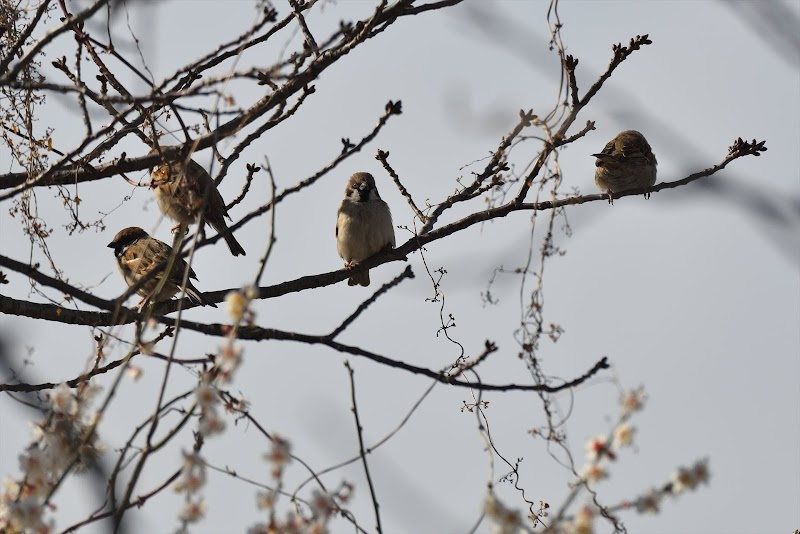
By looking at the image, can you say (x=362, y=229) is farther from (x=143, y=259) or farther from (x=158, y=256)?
(x=143, y=259)

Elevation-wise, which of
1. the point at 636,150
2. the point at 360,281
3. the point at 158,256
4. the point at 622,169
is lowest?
the point at 360,281

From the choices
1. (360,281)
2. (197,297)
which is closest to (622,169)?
(360,281)

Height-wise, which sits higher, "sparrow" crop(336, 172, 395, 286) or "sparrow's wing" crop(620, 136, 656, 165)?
"sparrow's wing" crop(620, 136, 656, 165)

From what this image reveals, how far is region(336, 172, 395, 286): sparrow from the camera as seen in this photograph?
288 inches

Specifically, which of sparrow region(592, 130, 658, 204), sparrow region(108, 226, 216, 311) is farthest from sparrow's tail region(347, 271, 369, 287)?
sparrow region(592, 130, 658, 204)

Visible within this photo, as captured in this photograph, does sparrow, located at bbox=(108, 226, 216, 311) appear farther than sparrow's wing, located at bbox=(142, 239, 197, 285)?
No

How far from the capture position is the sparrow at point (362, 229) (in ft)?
24.0

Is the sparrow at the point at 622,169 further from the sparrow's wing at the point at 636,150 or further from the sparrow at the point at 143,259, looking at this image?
the sparrow at the point at 143,259

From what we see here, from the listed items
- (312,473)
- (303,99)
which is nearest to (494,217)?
(303,99)

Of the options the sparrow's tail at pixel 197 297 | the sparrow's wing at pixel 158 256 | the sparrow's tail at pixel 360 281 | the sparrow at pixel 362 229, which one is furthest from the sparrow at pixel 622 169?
the sparrow's tail at pixel 197 297

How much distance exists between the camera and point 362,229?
289 inches

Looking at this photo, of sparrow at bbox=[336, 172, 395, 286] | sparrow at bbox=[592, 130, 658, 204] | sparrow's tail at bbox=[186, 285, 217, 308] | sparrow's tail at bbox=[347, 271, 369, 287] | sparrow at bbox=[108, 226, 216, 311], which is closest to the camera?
sparrow's tail at bbox=[186, 285, 217, 308]

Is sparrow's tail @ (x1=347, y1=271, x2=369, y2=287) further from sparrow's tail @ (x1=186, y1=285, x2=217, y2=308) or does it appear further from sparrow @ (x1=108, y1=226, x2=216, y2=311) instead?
sparrow's tail @ (x1=186, y1=285, x2=217, y2=308)

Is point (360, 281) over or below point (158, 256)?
below
